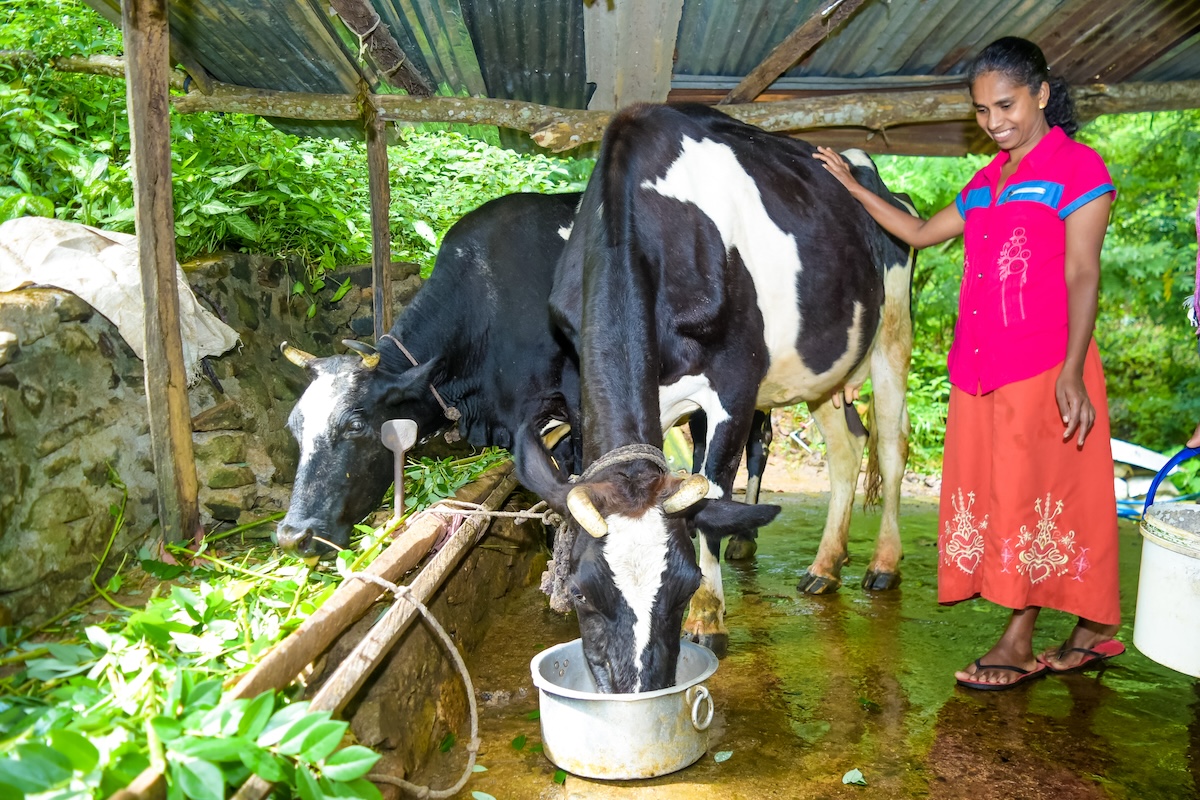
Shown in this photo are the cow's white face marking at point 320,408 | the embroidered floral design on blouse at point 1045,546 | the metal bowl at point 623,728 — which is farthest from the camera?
the cow's white face marking at point 320,408

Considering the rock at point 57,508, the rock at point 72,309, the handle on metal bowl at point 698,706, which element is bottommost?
the handle on metal bowl at point 698,706

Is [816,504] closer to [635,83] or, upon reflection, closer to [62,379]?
[635,83]

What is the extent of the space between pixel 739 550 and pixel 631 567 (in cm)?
307

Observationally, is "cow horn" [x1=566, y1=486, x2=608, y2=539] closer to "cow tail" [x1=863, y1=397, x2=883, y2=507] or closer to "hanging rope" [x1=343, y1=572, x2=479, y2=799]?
"hanging rope" [x1=343, y1=572, x2=479, y2=799]

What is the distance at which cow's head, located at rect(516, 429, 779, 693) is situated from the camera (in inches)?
103

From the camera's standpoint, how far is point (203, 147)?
586 cm

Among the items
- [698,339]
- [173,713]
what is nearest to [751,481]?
[698,339]

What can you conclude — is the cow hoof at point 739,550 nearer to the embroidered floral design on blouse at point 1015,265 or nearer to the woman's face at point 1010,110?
the embroidered floral design on blouse at point 1015,265

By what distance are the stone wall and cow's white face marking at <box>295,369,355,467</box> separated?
695 millimetres

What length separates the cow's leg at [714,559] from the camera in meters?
A: 3.63

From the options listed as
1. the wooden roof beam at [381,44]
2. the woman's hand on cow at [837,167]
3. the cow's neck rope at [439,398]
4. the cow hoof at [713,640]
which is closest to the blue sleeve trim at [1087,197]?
the woman's hand on cow at [837,167]

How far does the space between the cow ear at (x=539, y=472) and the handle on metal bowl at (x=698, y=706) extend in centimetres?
69

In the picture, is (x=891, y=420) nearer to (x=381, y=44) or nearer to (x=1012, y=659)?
(x=1012, y=659)

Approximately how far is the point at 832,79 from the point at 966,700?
3509 mm
